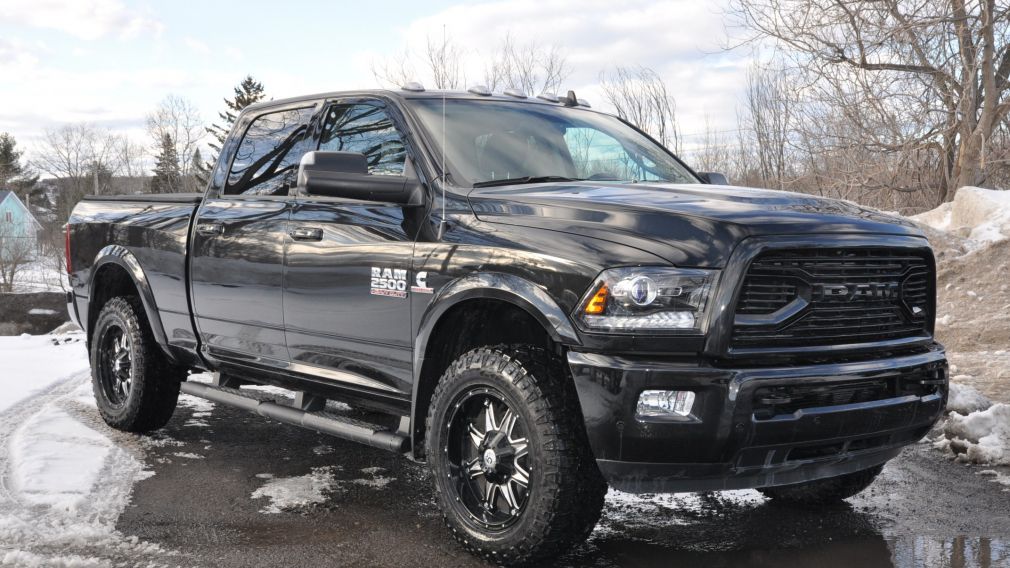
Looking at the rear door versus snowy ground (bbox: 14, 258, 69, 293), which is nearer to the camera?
the rear door

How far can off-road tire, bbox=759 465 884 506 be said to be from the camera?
177 inches

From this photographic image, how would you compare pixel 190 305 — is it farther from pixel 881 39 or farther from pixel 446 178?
pixel 881 39

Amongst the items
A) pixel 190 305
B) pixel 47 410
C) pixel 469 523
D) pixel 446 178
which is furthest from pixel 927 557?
pixel 47 410

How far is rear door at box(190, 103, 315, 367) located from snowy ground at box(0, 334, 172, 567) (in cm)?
90

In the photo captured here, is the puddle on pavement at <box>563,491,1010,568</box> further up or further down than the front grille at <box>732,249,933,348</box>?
further down

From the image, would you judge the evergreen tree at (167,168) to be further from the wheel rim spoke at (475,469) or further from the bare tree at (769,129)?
the wheel rim spoke at (475,469)

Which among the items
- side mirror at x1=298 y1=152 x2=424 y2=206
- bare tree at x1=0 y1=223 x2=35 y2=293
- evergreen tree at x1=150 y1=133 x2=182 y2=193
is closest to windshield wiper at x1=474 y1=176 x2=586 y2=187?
side mirror at x1=298 y1=152 x2=424 y2=206

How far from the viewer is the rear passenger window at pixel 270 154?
5.10 metres

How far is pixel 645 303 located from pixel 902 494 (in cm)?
228

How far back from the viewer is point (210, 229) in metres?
5.31

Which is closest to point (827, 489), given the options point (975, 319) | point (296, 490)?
point (296, 490)

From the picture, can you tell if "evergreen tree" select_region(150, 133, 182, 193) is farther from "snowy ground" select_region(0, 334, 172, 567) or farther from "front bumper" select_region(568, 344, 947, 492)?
"front bumper" select_region(568, 344, 947, 492)

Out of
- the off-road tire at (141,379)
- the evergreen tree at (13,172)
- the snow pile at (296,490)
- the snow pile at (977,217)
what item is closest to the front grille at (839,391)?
the snow pile at (296,490)

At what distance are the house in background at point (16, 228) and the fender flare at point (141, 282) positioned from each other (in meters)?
56.2
